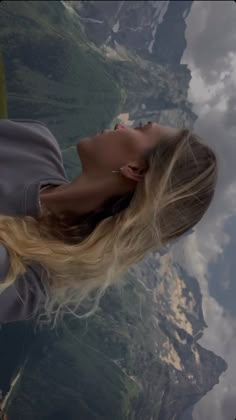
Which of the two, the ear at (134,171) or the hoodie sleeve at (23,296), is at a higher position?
the ear at (134,171)

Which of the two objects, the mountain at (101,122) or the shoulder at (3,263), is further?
the mountain at (101,122)

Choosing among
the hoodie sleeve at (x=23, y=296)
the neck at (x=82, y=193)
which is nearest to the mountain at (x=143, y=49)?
the neck at (x=82, y=193)

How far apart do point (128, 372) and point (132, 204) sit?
8579 millimetres

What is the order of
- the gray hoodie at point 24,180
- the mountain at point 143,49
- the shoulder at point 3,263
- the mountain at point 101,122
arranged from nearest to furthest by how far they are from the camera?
the shoulder at point 3,263
the gray hoodie at point 24,180
the mountain at point 101,122
the mountain at point 143,49

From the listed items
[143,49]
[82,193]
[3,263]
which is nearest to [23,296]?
[3,263]

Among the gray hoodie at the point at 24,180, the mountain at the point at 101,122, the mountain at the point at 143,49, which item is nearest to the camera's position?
the gray hoodie at the point at 24,180

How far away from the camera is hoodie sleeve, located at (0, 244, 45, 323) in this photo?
72cm

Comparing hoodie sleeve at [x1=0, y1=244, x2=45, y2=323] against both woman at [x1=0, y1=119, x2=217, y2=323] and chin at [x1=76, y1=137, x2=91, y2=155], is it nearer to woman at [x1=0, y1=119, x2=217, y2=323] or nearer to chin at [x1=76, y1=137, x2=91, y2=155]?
woman at [x1=0, y1=119, x2=217, y2=323]

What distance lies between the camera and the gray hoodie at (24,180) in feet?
2.45

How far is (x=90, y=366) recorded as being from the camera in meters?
8.12

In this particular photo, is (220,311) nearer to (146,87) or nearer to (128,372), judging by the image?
(128,372)

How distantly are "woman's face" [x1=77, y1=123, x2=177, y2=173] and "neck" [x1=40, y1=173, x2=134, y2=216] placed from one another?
0.08ft

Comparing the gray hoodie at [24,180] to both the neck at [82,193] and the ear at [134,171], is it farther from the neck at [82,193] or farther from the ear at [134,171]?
the ear at [134,171]

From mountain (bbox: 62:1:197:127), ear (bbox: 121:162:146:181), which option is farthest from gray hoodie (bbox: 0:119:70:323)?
mountain (bbox: 62:1:197:127)
